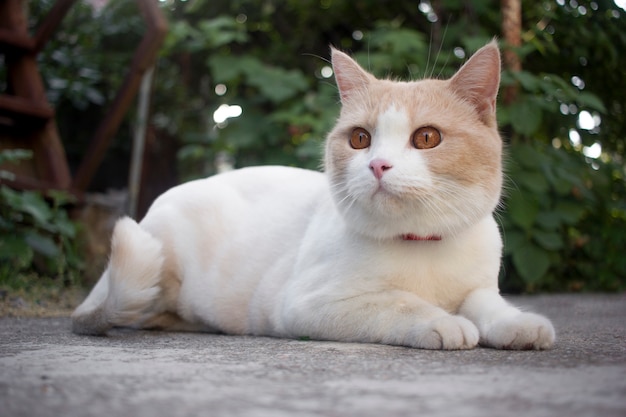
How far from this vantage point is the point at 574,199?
178 inches

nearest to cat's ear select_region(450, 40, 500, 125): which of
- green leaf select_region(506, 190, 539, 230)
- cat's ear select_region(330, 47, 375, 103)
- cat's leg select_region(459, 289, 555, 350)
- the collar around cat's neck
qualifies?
cat's ear select_region(330, 47, 375, 103)

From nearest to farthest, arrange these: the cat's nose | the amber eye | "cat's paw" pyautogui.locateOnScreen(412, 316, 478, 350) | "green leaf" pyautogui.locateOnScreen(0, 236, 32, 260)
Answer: "cat's paw" pyautogui.locateOnScreen(412, 316, 478, 350) → the cat's nose → the amber eye → "green leaf" pyautogui.locateOnScreen(0, 236, 32, 260)

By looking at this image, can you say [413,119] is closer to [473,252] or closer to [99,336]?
[473,252]

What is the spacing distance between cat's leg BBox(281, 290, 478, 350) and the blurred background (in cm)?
127

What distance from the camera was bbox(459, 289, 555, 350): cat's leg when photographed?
6.21 ft

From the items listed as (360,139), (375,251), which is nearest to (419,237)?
(375,251)

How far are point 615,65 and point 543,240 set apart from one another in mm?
1401

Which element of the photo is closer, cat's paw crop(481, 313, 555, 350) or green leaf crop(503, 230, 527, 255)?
cat's paw crop(481, 313, 555, 350)

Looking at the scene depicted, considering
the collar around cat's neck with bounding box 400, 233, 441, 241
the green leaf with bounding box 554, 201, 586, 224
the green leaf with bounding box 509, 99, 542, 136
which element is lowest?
the collar around cat's neck with bounding box 400, 233, 441, 241

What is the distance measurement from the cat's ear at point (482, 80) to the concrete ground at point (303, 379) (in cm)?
80

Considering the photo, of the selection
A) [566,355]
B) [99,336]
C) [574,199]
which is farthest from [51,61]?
[566,355]

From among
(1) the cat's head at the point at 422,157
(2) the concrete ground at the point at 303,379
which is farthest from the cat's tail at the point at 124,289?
(1) the cat's head at the point at 422,157

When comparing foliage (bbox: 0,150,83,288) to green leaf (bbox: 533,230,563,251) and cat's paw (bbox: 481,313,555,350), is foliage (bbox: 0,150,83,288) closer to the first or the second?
cat's paw (bbox: 481,313,555,350)

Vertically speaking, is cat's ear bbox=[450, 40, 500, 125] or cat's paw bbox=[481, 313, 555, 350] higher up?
cat's ear bbox=[450, 40, 500, 125]
